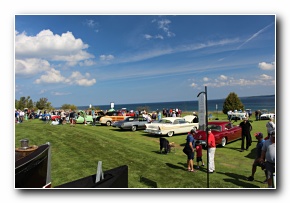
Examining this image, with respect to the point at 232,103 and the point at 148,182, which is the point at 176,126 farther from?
the point at 232,103

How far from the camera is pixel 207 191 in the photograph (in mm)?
6266

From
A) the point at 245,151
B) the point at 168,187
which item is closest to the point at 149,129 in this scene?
the point at 245,151

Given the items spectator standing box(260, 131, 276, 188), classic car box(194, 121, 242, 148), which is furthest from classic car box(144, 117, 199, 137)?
spectator standing box(260, 131, 276, 188)

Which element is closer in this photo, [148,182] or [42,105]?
[148,182]

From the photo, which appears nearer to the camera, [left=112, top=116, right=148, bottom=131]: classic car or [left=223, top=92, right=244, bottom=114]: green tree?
[left=112, top=116, right=148, bottom=131]: classic car

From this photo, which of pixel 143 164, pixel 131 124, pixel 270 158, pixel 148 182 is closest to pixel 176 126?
pixel 131 124

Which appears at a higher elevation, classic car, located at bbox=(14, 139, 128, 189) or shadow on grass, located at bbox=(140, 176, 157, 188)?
classic car, located at bbox=(14, 139, 128, 189)

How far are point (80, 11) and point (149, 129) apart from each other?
10.0 meters

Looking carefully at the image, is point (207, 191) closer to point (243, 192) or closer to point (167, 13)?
point (243, 192)

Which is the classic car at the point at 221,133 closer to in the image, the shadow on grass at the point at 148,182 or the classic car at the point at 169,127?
the classic car at the point at 169,127

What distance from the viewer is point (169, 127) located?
1538 centimetres

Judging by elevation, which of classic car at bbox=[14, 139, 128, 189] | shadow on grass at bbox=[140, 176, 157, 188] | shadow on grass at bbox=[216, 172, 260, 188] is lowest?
shadow on grass at bbox=[216, 172, 260, 188]

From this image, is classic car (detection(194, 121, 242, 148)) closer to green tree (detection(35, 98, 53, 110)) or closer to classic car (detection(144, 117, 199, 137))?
classic car (detection(144, 117, 199, 137))

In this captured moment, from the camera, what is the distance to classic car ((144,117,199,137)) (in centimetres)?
1519
